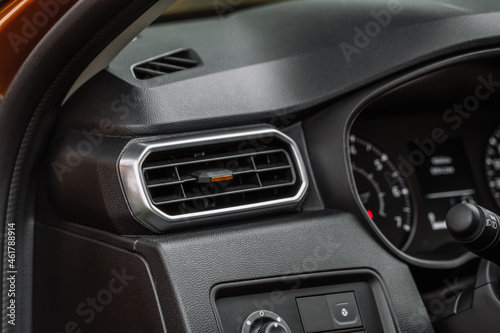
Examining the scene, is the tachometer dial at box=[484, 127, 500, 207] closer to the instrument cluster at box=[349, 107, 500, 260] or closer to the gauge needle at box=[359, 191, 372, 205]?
the instrument cluster at box=[349, 107, 500, 260]

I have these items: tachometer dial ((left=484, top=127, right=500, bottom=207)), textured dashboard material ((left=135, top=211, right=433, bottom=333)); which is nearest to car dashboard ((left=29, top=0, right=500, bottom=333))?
textured dashboard material ((left=135, top=211, right=433, bottom=333))

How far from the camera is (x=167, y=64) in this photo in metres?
1.38

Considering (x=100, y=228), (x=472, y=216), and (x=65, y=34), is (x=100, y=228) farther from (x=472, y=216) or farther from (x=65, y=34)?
(x=472, y=216)

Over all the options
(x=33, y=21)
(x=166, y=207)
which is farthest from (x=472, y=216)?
(x=33, y=21)

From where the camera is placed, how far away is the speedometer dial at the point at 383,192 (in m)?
1.49

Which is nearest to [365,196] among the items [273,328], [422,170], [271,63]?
[422,170]

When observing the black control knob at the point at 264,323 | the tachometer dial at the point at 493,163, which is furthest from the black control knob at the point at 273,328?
the tachometer dial at the point at 493,163

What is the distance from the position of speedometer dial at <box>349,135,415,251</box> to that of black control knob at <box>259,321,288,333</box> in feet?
1.46

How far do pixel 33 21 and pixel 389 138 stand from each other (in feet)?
2.78

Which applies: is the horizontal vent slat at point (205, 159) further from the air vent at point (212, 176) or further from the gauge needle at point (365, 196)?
the gauge needle at point (365, 196)

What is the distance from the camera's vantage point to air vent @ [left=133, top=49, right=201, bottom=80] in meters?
1.32

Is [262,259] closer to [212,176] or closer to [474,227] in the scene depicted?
[212,176]

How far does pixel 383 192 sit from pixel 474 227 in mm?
517

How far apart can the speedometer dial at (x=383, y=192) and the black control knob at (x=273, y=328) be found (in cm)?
45
